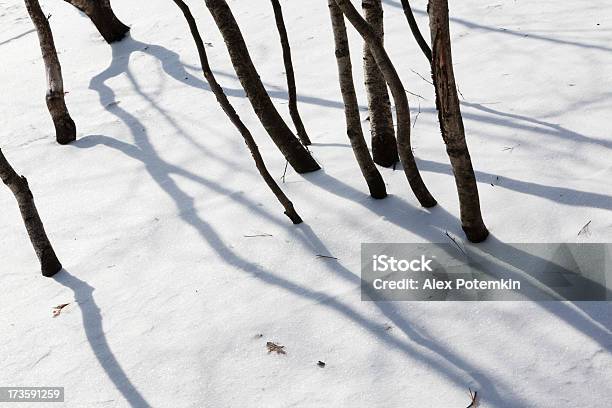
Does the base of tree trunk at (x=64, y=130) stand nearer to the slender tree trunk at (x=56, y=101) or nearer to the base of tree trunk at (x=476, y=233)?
the slender tree trunk at (x=56, y=101)

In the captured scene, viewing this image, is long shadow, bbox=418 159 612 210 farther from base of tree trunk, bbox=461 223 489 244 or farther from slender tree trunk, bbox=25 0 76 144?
slender tree trunk, bbox=25 0 76 144

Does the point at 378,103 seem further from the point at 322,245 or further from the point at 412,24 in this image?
the point at 322,245

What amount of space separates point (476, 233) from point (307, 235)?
0.75 meters

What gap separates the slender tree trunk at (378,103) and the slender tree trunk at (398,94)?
1.18ft

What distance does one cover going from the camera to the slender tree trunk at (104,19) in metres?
6.09

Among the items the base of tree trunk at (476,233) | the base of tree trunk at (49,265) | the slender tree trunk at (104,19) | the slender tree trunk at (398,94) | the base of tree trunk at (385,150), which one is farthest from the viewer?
the slender tree trunk at (104,19)

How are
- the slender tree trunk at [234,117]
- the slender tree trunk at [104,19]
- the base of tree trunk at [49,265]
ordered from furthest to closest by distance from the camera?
the slender tree trunk at [104,19] → the base of tree trunk at [49,265] → the slender tree trunk at [234,117]

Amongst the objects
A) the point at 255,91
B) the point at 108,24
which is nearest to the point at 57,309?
the point at 255,91

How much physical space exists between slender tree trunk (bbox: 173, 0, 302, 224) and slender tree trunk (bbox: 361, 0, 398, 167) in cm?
59

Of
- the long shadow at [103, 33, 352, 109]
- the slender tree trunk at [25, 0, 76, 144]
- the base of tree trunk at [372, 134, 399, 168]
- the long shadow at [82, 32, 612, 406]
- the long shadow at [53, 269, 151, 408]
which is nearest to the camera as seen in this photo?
the long shadow at [82, 32, 612, 406]

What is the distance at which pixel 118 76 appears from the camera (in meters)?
5.60

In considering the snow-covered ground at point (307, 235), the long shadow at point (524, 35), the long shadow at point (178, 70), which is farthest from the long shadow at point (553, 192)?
the long shadow at point (524, 35)

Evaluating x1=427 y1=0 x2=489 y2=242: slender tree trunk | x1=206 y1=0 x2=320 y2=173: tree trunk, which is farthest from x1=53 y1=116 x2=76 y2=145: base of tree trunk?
x1=427 y1=0 x2=489 y2=242: slender tree trunk

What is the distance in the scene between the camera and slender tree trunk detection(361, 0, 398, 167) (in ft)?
9.91
